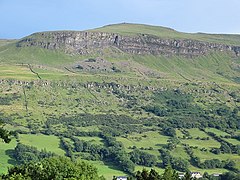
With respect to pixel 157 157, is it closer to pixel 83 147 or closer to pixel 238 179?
pixel 83 147

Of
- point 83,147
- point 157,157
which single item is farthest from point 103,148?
point 157,157

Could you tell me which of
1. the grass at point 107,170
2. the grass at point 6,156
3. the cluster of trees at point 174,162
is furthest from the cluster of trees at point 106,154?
the grass at point 6,156

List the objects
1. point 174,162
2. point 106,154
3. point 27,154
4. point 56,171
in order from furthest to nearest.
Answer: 1. point 106,154
2. point 174,162
3. point 27,154
4. point 56,171

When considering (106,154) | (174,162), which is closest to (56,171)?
(174,162)

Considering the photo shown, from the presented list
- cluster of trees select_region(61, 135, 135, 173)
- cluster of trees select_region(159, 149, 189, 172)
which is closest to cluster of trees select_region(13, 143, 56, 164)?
cluster of trees select_region(61, 135, 135, 173)

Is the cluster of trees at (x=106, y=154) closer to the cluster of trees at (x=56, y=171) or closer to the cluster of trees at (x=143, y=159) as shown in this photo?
the cluster of trees at (x=143, y=159)

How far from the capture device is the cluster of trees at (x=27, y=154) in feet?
557

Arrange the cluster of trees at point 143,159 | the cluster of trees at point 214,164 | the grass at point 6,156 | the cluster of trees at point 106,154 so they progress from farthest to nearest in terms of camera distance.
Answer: the cluster of trees at point 214,164
the cluster of trees at point 143,159
the cluster of trees at point 106,154
the grass at point 6,156

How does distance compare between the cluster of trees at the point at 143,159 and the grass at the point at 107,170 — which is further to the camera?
the cluster of trees at the point at 143,159

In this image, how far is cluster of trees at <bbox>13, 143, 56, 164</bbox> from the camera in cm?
16968

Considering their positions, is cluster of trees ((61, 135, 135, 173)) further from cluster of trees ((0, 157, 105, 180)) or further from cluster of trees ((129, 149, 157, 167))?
cluster of trees ((0, 157, 105, 180))

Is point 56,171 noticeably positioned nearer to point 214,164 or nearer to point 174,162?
point 174,162

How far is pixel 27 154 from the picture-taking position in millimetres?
171625

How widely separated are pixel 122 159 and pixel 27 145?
1585 inches
